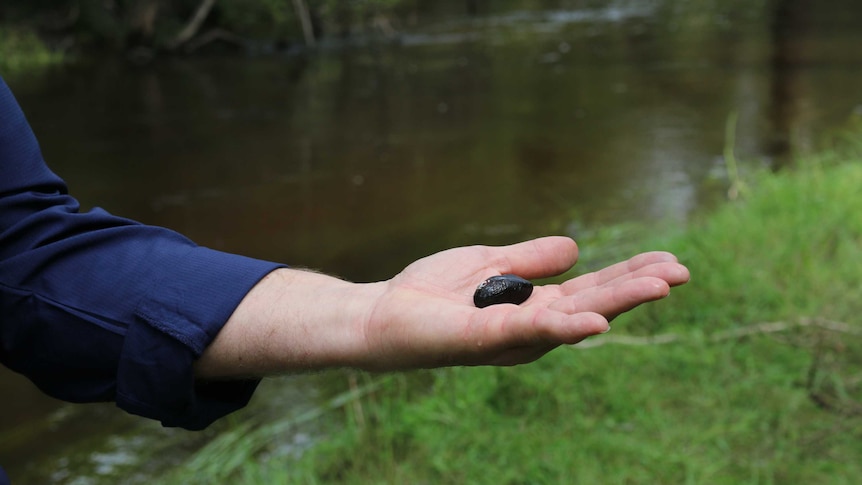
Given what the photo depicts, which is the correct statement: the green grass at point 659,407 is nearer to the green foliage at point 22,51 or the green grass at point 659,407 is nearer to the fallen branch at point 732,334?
the fallen branch at point 732,334

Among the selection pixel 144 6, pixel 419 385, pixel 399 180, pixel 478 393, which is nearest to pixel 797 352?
pixel 478 393

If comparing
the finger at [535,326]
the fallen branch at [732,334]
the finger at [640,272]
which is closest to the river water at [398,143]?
the fallen branch at [732,334]

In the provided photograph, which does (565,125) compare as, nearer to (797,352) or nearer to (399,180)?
(399,180)

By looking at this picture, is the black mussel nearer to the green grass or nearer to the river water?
the green grass

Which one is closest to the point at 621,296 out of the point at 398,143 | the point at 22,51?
the point at 398,143

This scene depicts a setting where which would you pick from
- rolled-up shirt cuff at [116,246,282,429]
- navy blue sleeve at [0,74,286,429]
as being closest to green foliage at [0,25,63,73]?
navy blue sleeve at [0,74,286,429]
